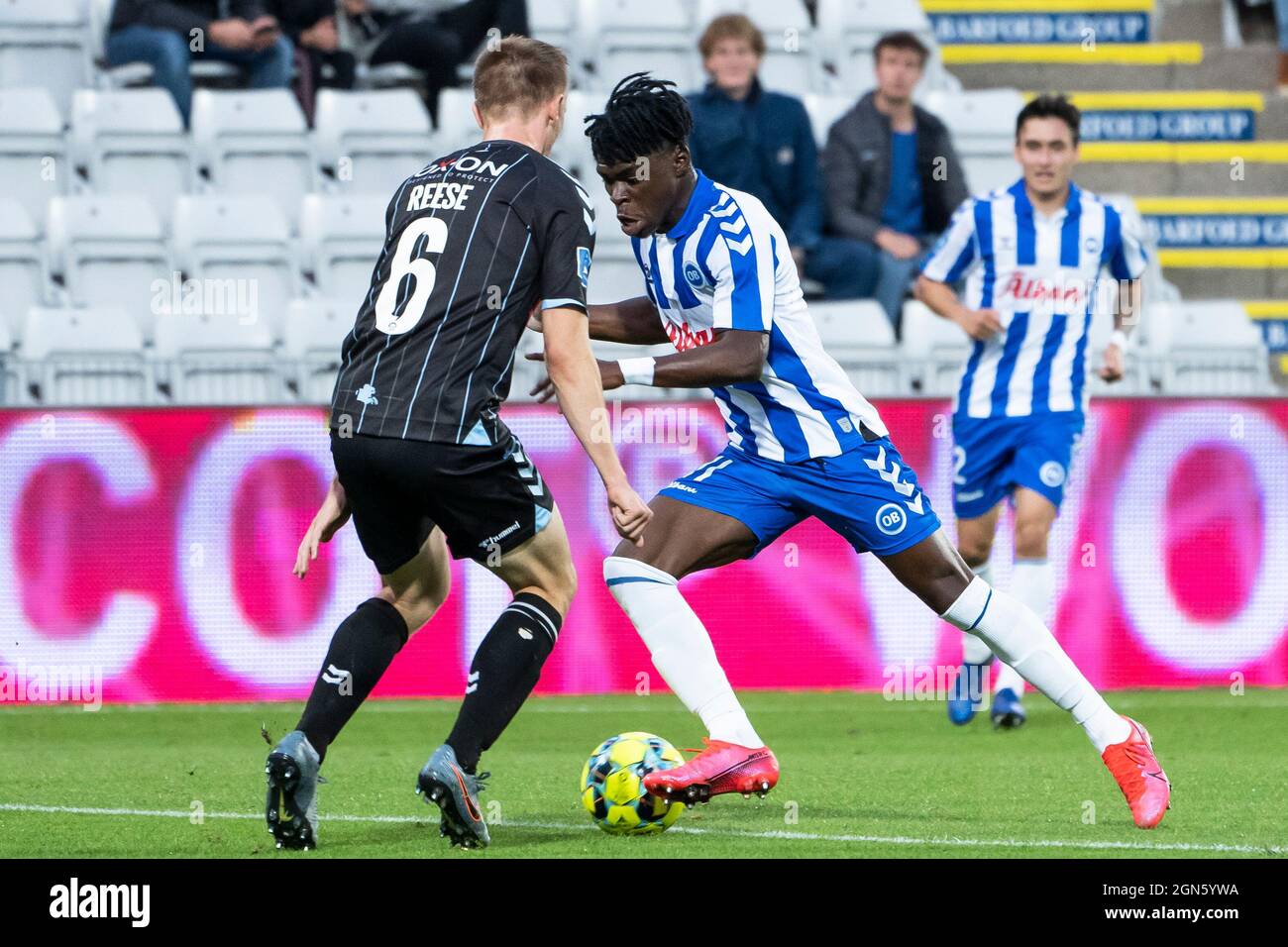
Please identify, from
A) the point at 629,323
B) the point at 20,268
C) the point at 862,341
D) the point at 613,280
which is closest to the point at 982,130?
the point at 862,341

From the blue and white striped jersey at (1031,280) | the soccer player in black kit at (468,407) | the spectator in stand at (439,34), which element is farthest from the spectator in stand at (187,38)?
the soccer player in black kit at (468,407)

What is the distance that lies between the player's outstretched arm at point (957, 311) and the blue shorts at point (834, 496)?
2424mm

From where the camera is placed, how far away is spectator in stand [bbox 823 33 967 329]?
1102cm

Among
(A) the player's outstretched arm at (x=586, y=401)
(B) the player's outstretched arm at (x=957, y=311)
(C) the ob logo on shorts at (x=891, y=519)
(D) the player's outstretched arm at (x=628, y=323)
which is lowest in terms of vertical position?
(C) the ob logo on shorts at (x=891, y=519)

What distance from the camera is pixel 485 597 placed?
9.13 m

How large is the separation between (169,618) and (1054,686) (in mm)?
4568

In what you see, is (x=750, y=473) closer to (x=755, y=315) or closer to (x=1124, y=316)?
(x=755, y=315)

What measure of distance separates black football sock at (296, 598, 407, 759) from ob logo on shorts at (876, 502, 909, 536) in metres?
1.36

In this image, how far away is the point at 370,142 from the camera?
11727 millimetres

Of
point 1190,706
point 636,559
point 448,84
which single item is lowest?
point 1190,706

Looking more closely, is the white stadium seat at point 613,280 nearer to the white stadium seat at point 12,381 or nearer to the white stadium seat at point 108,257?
the white stadium seat at point 108,257

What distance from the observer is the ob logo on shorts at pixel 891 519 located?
561 cm

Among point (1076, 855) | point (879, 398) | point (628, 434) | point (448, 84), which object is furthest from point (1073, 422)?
point (448, 84)

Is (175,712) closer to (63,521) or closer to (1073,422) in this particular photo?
(63,521)
